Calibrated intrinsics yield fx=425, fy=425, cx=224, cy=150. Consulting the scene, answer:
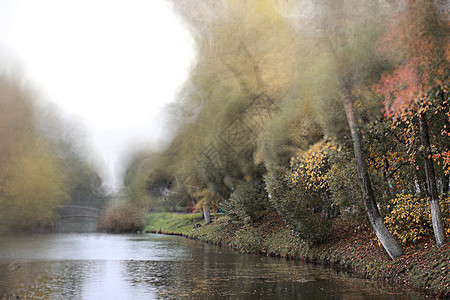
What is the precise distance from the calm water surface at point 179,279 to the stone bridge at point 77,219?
23.3 meters

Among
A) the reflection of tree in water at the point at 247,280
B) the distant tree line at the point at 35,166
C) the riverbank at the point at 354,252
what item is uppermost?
the distant tree line at the point at 35,166

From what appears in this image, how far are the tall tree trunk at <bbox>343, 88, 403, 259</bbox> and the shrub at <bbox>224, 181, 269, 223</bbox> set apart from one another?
42.7ft

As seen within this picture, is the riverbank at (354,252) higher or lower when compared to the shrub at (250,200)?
lower

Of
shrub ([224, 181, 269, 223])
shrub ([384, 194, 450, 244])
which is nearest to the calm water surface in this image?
shrub ([384, 194, 450, 244])

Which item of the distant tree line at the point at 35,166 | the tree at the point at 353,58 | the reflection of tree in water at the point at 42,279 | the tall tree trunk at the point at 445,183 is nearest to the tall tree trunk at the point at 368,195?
the tree at the point at 353,58

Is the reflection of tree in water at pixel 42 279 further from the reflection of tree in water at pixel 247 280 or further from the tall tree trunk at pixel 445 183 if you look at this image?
the tall tree trunk at pixel 445 183

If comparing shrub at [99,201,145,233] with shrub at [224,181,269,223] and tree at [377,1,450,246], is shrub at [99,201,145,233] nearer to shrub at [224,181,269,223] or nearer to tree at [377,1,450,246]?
shrub at [224,181,269,223]

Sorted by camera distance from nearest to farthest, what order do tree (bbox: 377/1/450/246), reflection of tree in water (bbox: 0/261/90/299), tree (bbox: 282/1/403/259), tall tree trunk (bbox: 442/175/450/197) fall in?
tree (bbox: 377/1/450/246) < reflection of tree in water (bbox: 0/261/90/299) < tree (bbox: 282/1/403/259) < tall tree trunk (bbox: 442/175/450/197)

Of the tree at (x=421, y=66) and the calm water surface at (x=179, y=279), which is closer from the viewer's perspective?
the tree at (x=421, y=66)

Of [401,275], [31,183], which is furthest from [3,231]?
[401,275]

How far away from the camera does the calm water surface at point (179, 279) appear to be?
1099 cm

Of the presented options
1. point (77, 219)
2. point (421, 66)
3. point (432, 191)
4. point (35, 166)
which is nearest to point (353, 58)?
point (421, 66)

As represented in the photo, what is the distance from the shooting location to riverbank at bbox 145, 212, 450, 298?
34.5 ft

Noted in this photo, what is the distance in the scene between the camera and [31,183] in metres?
36.7
